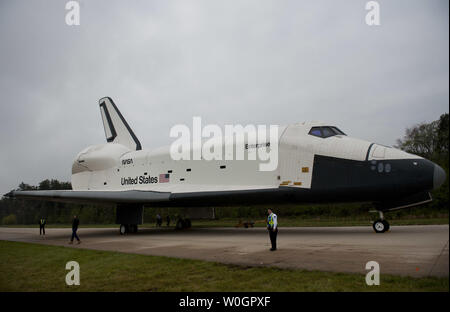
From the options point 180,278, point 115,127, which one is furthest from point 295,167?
point 115,127

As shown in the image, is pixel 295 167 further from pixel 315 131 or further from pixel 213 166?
pixel 213 166

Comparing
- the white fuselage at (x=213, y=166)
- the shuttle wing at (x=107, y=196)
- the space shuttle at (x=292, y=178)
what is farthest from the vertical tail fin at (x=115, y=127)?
the shuttle wing at (x=107, y=196)

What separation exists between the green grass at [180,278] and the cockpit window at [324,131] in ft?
21.2

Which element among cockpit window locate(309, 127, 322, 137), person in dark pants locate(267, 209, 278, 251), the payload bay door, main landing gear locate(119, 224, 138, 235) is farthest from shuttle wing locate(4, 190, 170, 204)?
person in dark pants locate(267, 209, 278, 251)

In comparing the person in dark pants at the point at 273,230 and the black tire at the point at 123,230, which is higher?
the person in dark pants at the point at 273,230

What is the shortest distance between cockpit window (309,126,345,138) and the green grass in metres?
6.45

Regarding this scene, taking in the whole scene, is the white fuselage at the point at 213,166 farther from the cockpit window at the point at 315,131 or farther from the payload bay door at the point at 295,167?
the cockpit window at the point at 315,131

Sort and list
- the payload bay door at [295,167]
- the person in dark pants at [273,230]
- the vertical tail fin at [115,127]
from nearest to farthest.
Result: the person in dark pants at [273,230] → the payload bay door at [295,167] → the vertical tail fin at [115,127]

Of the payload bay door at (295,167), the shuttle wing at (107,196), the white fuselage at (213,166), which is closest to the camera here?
the white fuselage at (213,166)

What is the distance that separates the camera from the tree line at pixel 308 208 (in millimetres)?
3261

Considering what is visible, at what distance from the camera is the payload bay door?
388 inches
